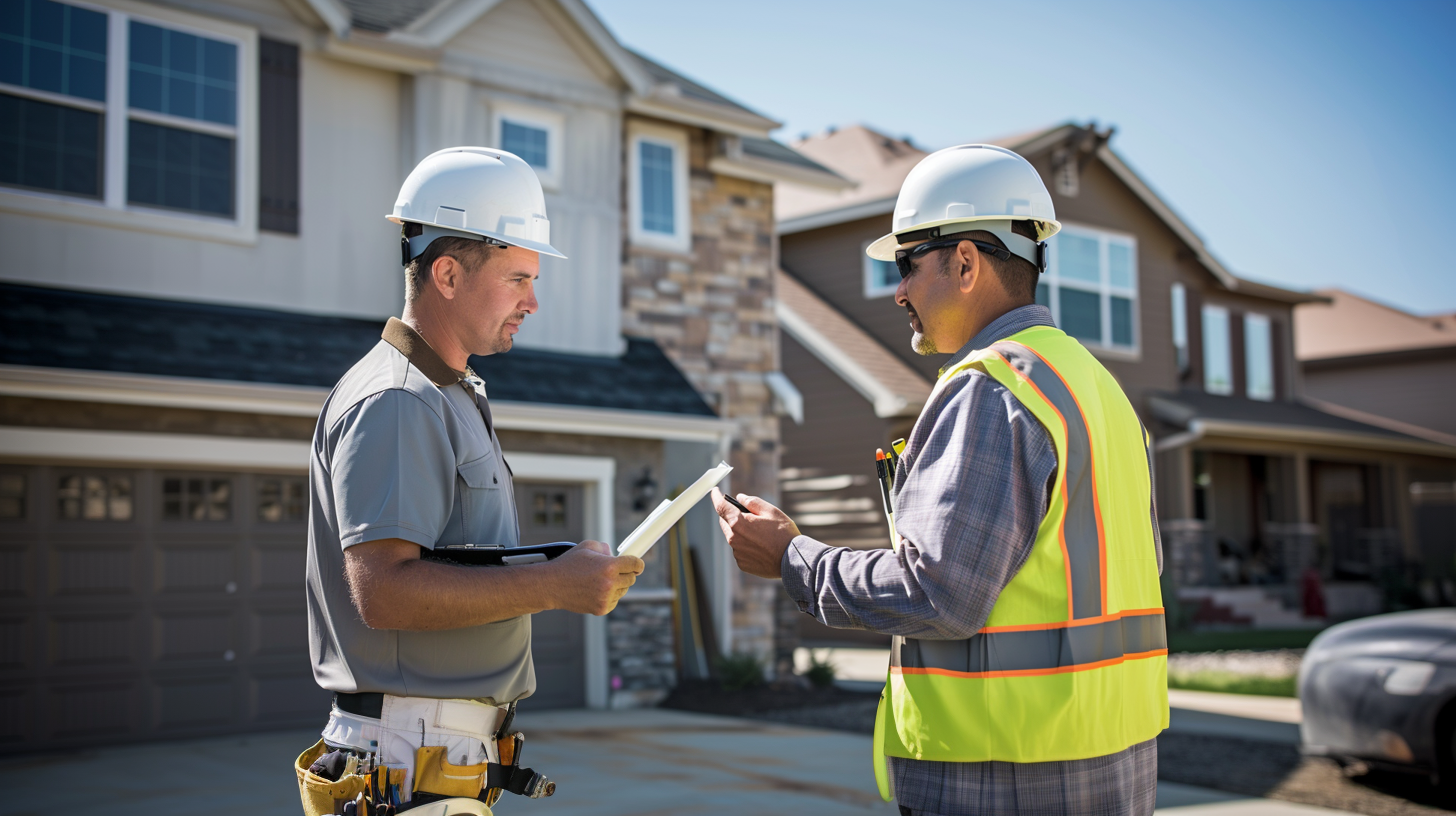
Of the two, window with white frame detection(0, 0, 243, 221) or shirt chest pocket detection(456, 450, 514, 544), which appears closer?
shirt chest pocket detection(456, 450, 514, 544)

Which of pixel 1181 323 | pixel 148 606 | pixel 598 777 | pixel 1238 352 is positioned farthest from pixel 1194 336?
pixel 148 606

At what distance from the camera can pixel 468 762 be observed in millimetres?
2447

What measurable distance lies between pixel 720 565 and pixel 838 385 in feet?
18.0

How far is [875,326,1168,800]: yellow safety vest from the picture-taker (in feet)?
7.55

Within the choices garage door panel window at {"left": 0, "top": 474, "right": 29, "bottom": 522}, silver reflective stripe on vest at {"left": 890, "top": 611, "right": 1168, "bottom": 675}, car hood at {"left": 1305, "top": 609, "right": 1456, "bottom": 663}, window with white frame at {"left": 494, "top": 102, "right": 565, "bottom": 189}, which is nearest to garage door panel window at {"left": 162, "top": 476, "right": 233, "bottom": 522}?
garage door panel window at {"left": 0, "top": 474, "right": 29, "bottom": 522}

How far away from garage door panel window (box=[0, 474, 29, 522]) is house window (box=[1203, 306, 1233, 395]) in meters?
20.0

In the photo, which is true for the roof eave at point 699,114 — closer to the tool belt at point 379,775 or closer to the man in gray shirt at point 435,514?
the man in gray shirt at point 435,514

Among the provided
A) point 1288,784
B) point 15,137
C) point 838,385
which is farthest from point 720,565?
point 15,137

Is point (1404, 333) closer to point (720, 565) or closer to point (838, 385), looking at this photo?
point (838, 385)

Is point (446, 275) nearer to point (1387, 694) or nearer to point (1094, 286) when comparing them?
point (1387, 694)

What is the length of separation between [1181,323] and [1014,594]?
21.4 m

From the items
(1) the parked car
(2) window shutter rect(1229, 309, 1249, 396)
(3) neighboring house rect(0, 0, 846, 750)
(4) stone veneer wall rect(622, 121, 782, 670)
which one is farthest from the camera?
(2) window shutter rect(1229, 309, 1249, 396)

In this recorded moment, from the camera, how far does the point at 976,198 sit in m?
2.66

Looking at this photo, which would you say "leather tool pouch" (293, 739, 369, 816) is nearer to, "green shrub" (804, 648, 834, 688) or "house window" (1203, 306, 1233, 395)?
"green shrub" (804, 648, 834, 688)
